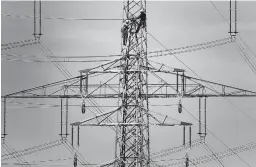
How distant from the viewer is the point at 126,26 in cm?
3753

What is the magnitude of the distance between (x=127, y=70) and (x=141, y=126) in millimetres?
3708

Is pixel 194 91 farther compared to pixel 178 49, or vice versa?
pixel 178 49

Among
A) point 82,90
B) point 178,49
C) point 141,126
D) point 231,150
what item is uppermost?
point 178,49

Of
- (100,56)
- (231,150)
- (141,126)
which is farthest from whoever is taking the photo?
(231,150)

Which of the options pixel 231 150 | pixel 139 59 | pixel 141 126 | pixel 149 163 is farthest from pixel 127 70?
pixel 231 150

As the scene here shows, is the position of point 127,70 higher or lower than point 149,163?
higher

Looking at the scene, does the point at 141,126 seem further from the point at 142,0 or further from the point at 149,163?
the point at 142,0

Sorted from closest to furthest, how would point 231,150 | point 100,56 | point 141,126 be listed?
1. point 141,126
2. point 100,56
3. point 231,150

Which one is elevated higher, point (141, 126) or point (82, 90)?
point (82, 90)

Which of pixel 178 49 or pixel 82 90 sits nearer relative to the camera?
pixel 82 90

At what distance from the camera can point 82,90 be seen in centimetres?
3678

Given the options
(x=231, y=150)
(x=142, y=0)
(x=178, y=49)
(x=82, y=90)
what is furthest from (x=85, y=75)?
(x=231, y=150)

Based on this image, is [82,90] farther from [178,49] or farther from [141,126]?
[178,49]

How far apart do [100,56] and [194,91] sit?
10.6 meters
